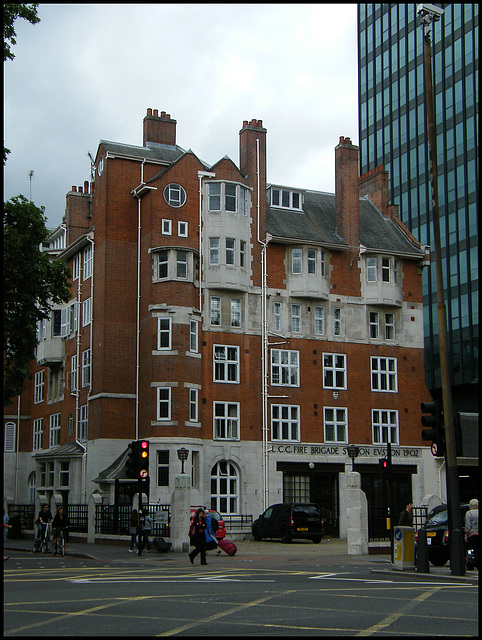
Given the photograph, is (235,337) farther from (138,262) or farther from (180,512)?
(180,512)

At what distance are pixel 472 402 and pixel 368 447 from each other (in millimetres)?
22479

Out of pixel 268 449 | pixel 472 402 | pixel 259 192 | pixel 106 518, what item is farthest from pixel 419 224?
pixel 106 518

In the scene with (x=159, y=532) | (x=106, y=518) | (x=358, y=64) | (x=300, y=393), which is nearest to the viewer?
(x=159, y=532)

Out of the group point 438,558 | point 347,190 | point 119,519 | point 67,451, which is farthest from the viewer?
point 347,190

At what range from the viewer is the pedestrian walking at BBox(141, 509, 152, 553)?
3044cm

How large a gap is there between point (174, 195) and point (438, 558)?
1007 inches

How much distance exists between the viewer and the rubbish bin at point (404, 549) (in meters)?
22.3

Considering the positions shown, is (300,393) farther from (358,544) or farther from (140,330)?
(358,544)

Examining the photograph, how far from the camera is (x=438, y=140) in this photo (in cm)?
7619

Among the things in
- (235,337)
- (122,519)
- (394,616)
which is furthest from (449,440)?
(235,337)

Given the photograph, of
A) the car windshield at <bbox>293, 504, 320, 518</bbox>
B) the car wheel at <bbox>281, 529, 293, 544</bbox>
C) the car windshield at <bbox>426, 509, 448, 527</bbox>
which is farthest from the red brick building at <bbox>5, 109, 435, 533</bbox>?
the car windshield at <bbox>426, 509, 448, 527</bbox>

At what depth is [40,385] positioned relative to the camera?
189ft

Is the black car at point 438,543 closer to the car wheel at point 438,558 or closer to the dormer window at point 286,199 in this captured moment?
the car wheel at point 438,558

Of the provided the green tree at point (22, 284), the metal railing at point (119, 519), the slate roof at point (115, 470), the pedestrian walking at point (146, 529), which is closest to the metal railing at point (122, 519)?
the metal railing at point (119, 519)
